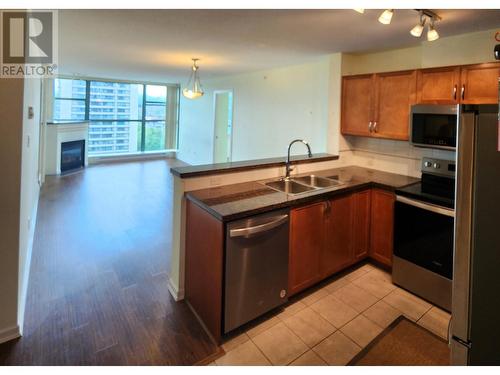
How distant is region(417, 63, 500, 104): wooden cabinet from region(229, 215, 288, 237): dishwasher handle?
73.2 inches

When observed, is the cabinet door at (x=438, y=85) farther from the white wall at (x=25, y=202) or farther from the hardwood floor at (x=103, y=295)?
the white wall at (x=25, y=202)

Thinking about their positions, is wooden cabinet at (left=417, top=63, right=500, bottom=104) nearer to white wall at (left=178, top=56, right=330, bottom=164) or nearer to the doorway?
white wall at (left=178, top=56, right=330, bottom=164)

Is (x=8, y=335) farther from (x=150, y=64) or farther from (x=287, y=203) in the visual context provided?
(x=150, y=64)

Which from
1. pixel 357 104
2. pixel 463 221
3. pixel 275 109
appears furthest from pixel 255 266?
pixel 275 109

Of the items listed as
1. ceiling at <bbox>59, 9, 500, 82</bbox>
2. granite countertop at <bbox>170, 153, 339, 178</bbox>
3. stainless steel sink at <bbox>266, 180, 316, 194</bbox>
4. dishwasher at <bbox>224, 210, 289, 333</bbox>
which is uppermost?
ceiling at <bbox>59, 9, 500, 82</bbox>

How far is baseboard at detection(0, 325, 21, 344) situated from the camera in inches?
79.0

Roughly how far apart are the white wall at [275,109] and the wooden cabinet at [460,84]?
1.38 metres

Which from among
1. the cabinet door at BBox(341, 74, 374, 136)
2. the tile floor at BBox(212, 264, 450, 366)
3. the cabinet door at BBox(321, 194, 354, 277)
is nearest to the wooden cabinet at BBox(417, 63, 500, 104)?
the cabinet door at BBox(341, 74, 374, 136)

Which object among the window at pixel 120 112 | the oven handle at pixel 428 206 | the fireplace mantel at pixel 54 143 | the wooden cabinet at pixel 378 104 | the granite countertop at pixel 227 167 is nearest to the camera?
the oven handle at pixel 428 206

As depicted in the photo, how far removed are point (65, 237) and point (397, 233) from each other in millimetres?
3702

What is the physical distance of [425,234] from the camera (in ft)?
8.36

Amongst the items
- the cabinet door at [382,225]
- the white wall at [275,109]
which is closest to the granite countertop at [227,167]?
the cabinet door at [382,225]

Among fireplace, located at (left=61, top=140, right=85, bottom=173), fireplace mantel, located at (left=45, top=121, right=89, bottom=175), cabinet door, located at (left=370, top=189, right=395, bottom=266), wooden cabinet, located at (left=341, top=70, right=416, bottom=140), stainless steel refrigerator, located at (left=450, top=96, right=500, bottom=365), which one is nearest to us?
stainless steel refrigerator, located at (left=450, top=96, right=500, bottom=365)

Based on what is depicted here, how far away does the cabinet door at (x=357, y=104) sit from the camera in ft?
11.3
